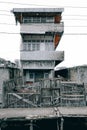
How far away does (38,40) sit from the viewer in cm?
3638

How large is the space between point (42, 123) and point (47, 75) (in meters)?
15.1

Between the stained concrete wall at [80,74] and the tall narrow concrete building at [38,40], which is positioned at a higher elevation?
the tall narrow concrete building at [38,40]

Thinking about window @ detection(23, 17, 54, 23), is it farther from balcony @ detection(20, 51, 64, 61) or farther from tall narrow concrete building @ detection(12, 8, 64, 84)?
balcony @ detection(20, 51, 64, 61)

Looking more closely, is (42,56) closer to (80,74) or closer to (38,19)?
(38,19)

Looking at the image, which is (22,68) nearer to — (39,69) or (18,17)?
(39,69)

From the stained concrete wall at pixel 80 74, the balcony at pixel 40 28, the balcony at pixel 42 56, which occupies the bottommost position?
the stained concrete wall at pixel 80 74

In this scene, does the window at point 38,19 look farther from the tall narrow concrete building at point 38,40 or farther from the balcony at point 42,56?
the balcony at point 42,56

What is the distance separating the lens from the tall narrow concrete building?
3500 cm

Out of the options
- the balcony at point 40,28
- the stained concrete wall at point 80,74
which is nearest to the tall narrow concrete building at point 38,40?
the balcony at point 40,28

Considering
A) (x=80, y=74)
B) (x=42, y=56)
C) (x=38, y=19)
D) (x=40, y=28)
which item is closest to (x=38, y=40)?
(x=40, y=28)

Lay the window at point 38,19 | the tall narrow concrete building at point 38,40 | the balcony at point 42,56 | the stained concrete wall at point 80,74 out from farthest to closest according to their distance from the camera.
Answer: the window at point 38,19, the tall narrow concrete building at point 38,40, the balcony at point 42,56, the stained concrete wall at point 80,74

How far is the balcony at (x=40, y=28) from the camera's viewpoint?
35.1 metres

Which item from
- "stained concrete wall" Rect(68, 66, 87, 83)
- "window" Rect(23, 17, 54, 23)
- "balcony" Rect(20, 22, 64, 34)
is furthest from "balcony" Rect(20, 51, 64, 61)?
"window" Rect(23, 17, 54, 23)

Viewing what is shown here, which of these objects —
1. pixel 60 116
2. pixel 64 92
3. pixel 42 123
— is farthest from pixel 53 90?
pixel 60 116
